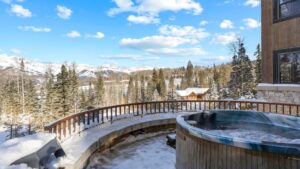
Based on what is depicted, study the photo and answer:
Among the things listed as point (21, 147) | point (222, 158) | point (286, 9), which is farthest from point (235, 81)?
point (21, 147)

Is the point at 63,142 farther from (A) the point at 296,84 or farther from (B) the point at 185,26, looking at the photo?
(B) the point at 185,26

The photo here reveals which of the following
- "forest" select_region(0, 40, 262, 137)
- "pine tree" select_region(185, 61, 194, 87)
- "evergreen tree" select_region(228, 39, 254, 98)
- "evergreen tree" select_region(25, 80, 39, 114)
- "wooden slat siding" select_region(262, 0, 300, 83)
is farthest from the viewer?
"pine tree" select_region(185, 61, 194, 87)

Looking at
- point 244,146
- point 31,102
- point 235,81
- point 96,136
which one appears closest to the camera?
point 244,146

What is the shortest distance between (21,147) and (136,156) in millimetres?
2980

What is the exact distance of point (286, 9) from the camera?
969cm

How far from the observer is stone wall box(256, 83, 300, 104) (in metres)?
9.50

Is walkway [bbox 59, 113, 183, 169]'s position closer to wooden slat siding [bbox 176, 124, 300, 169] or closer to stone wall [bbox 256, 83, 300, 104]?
wooden slat siding [bbox 176, 124, 300, 169]

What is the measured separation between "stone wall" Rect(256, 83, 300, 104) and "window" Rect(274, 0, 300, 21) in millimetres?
2474

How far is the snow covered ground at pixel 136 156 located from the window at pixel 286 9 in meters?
6.22

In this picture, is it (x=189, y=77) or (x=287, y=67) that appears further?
(x=189, y=77)

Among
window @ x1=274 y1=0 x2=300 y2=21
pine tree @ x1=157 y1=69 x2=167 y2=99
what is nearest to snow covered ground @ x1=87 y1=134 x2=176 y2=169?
window @ x1=274 y1=0 x2=300 y2=21

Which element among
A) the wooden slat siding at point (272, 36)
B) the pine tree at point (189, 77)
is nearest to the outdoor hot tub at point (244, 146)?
the wooden slat siding at point (272, 36)

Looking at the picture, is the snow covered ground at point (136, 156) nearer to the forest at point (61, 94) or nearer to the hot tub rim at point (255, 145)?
the hot tub rim at point (255, 145)

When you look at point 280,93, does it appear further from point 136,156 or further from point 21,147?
point 21,147
